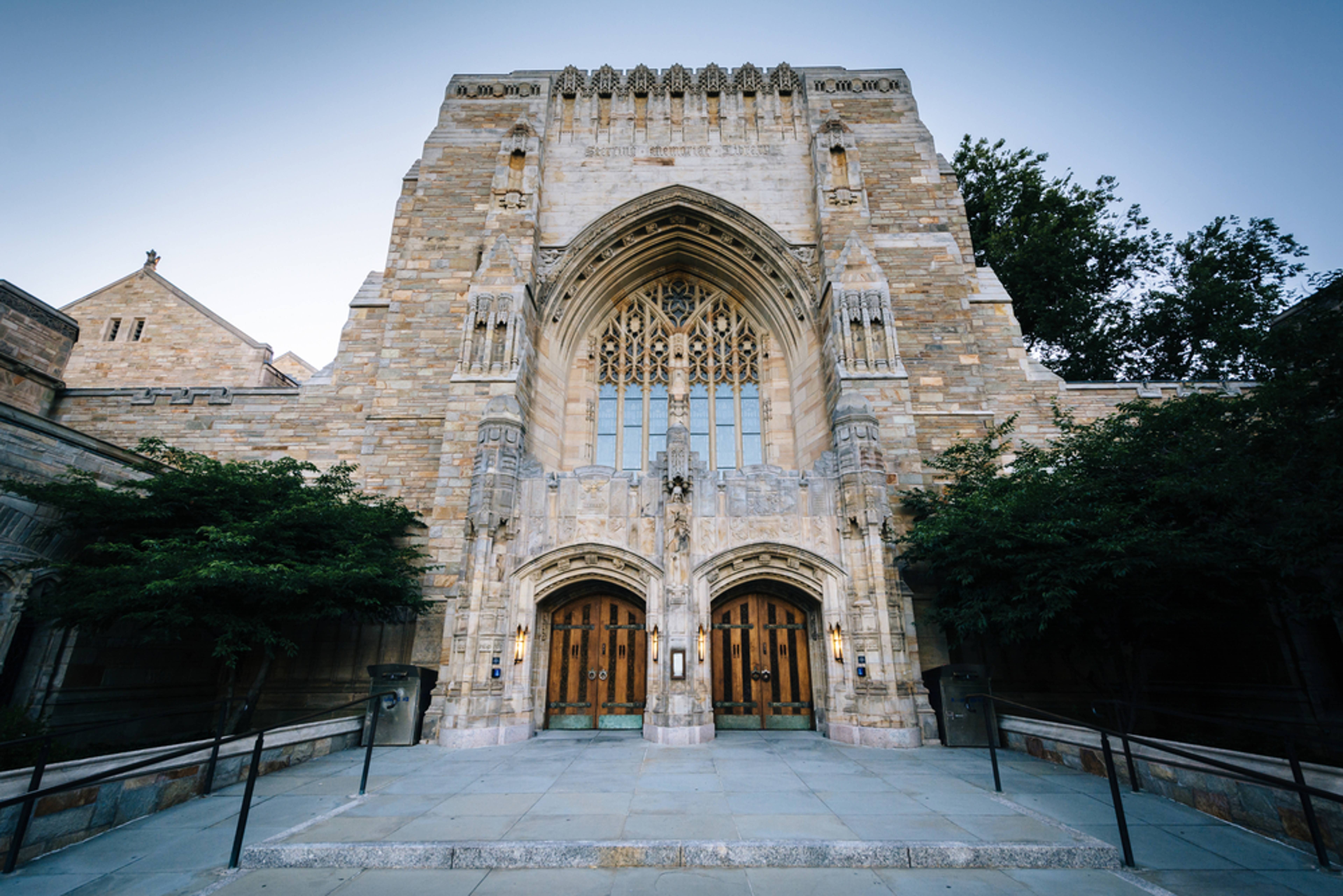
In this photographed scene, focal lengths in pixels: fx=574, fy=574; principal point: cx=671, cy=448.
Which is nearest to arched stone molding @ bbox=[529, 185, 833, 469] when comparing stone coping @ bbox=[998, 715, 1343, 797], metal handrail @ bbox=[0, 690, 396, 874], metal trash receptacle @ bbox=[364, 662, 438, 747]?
metal trash receptacle @ bbox=[364, 662, 438, 747]

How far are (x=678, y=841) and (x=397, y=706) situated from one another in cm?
714

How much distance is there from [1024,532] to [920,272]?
9313 mm

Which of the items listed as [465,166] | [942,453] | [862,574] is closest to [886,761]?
[862,574]

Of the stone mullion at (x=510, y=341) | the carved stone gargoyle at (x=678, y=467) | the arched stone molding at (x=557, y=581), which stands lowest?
the arched stone molding at (x=557, y=581)

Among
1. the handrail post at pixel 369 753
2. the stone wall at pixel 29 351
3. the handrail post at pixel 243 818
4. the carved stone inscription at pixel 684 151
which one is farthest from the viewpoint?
the carved stone inscription at pixel 684 151

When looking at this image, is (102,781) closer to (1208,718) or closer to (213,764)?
(213,764)

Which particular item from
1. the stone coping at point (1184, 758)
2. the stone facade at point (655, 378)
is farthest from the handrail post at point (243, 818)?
the stone coping at point (1184, 758)

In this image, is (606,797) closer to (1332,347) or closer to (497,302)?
(1332,347)

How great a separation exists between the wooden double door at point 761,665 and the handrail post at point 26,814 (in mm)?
9174

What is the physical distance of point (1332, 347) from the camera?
19.5 feet

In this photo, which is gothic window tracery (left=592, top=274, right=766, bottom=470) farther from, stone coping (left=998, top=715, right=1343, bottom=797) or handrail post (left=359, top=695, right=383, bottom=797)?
handrail post (left=359, top=695, right=383, bottom=797)

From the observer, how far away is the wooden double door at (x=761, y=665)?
1148 centimetres

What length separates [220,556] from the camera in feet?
27.2

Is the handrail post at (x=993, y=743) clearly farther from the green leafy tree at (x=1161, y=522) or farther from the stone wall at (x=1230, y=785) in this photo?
the green leafy tree at (x=1161, y=522)
